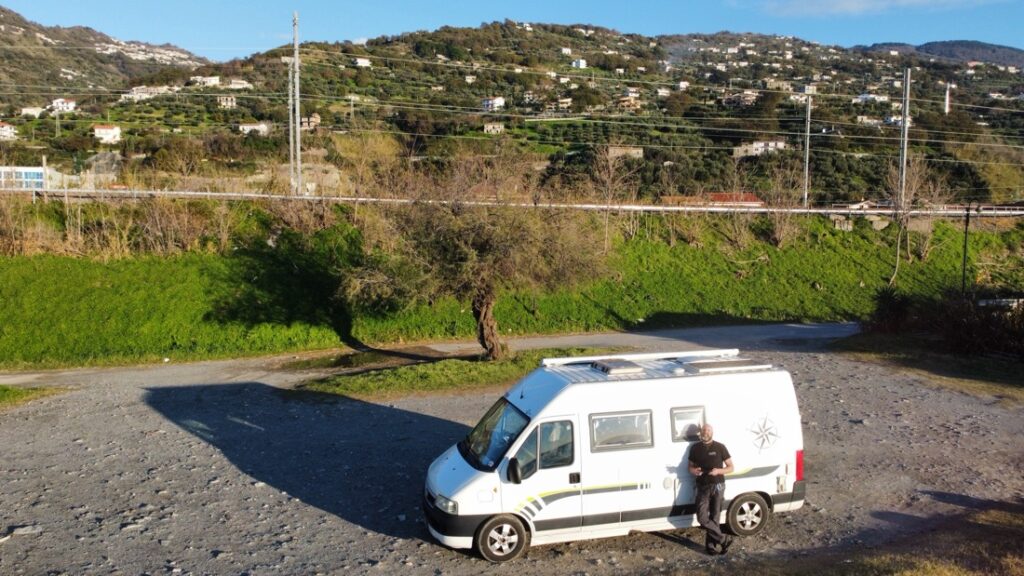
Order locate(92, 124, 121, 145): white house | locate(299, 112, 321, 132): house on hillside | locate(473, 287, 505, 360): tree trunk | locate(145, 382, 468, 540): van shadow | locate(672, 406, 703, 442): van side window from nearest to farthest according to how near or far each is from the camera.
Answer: locate(672, 406, 703, 442): van side window < locate(145, 382, 468, 540): van shadow < locate(473, 287, 505, 360): tree trunk < locate(92, 124, 121, 145): white house < locate(299, 112, 321, 132): house on hillside

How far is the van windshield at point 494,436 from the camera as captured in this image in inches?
305

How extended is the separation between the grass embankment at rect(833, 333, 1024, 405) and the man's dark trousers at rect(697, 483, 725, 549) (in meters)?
9.65

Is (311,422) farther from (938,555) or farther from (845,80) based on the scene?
(845,80)

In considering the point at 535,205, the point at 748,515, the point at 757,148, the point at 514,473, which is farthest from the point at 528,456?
the point at 757,148

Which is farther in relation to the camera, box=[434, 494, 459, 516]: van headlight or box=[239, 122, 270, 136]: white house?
box=[239, 122, 270, 136]: white house

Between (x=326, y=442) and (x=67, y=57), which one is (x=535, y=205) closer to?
(x=326, y=442)

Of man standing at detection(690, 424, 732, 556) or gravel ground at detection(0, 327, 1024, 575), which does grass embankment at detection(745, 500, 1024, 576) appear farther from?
man standing at detection(690, 424, 732, 556)

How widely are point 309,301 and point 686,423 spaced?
16.2 meters

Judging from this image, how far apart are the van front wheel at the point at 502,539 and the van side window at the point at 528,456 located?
50 centimetres

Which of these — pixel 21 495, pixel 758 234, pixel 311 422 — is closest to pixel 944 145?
pixel 758 234

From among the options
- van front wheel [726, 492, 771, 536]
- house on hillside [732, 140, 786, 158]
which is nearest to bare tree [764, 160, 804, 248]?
house on hillside [732, 140, 786, 158]

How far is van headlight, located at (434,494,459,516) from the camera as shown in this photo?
743 cm

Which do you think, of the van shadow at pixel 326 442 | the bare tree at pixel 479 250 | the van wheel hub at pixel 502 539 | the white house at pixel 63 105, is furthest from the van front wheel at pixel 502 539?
the white house at pixel 63 105

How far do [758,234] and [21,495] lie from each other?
90.0ft
